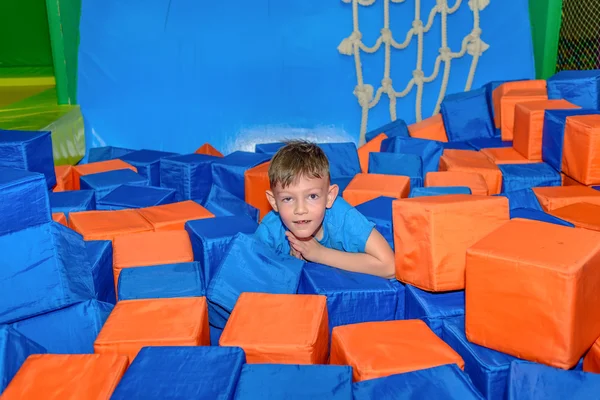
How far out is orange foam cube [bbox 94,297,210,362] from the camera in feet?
5.22

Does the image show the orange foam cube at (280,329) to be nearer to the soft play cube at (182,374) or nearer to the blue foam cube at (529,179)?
the soft play cube at (182,374)

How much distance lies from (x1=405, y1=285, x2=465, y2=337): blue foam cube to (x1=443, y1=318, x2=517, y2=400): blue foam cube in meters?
0.08

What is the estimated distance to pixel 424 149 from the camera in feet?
10.5

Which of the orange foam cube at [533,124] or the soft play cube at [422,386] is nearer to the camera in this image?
the soft play cube at [422,386]

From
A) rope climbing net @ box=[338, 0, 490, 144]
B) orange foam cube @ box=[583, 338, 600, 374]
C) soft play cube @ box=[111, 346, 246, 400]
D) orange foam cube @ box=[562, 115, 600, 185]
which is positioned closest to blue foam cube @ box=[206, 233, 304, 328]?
soft play cube @ box=[111, 346, 246, 400]

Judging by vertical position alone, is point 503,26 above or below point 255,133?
above

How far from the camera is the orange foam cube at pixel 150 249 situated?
2123mm

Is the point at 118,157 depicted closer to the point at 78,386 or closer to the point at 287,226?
the point at 287,226

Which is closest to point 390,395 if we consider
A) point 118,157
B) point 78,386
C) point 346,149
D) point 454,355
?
point 454,355

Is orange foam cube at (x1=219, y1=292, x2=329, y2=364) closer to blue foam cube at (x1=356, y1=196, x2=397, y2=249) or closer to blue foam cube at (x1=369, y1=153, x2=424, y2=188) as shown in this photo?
blue foam cube at (x1=356, y1=196, x2=397, y2=249)

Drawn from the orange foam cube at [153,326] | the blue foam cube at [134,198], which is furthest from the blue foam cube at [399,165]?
the orange foam cube at [153,326]

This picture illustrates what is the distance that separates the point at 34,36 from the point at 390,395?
491cm

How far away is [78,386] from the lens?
140 centimetres

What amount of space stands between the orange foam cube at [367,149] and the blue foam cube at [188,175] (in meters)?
0.79
